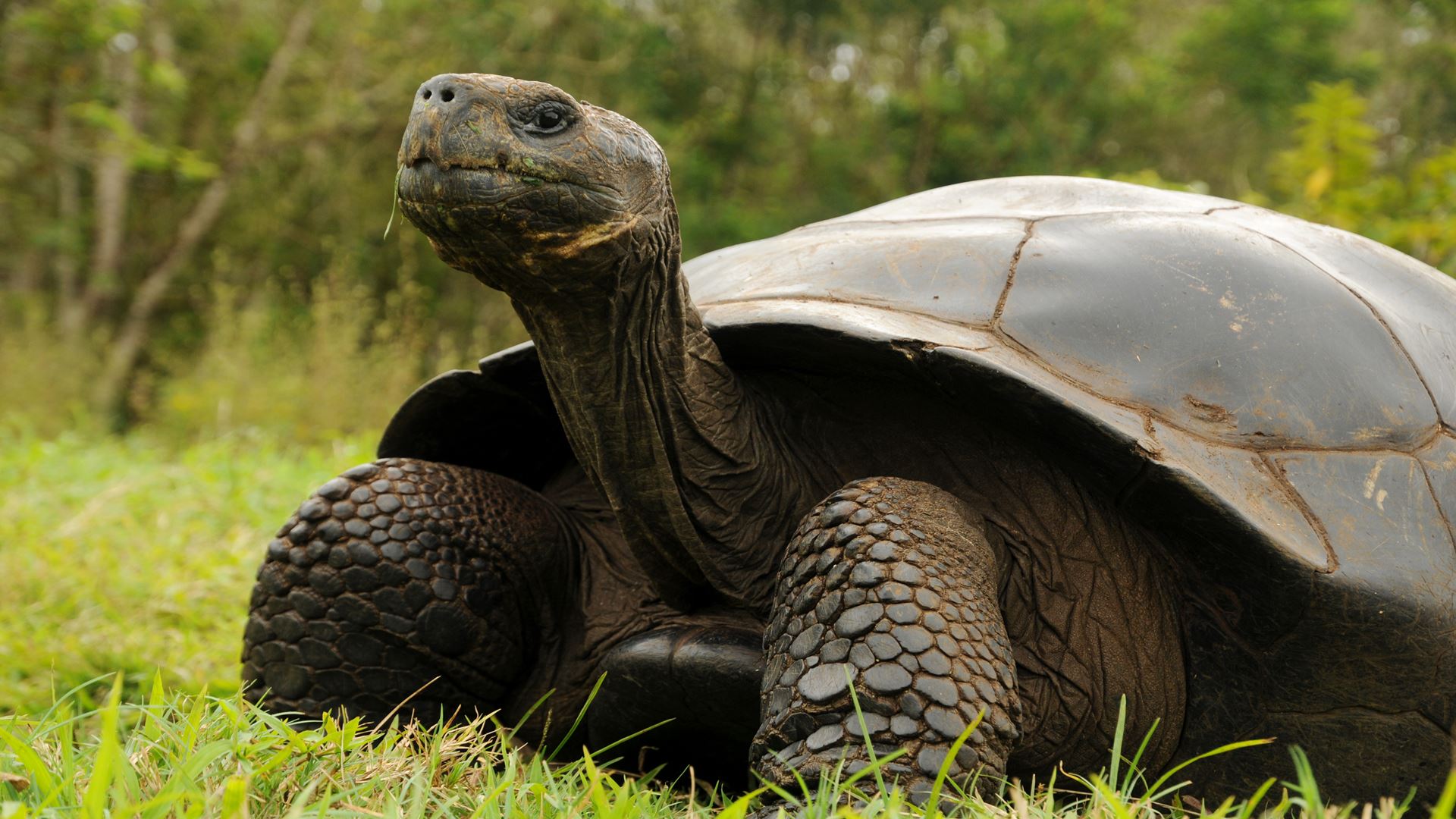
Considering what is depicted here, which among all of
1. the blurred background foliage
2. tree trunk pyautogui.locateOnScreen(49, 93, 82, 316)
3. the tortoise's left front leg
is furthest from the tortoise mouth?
tree trunk pyautogui.locateOnScreen(49, 93, 82, 316)

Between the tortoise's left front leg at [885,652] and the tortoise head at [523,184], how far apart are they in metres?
0.53

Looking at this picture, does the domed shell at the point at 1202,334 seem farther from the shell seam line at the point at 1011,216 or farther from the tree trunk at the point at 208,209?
the tree trunk at the point at 208,209

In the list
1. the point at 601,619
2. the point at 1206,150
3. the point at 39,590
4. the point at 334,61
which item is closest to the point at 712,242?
the point at 334,61

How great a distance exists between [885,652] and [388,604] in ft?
3.43

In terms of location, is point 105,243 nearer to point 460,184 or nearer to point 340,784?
point 460,184

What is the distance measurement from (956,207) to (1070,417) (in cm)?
95

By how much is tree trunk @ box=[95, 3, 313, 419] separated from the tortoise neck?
11.8 metres

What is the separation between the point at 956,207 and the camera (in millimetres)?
2686

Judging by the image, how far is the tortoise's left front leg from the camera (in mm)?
1639

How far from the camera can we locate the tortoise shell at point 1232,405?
188 cm

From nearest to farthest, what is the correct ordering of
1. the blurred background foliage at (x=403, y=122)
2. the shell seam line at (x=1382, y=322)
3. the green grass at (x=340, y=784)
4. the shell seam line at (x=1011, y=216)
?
the green grass at (x=340, y=784)
the shell seam line at (x=1382, y=322)
the shell seam line at (x=1011, y=216)
the blurred background foliage at (x=403, y=122)

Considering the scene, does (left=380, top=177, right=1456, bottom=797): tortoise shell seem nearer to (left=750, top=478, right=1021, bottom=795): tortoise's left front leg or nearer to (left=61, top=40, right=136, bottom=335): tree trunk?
(left=750, top=478, right=1021, bottom=795): tortoise's left front leg

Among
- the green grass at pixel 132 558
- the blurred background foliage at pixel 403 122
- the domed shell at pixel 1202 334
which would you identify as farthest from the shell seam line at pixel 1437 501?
the blurred background foliage at pixel 403 122

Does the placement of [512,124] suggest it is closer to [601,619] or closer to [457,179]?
[457,179]
